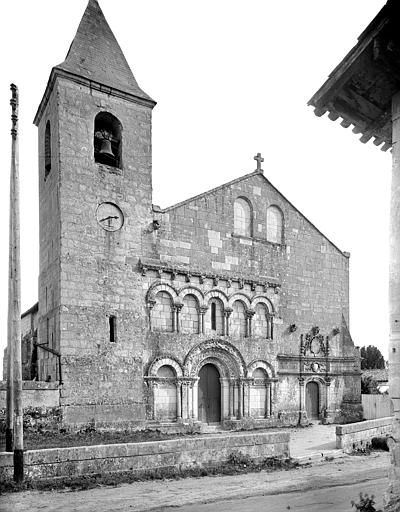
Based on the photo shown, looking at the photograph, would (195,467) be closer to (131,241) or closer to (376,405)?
(131,241)

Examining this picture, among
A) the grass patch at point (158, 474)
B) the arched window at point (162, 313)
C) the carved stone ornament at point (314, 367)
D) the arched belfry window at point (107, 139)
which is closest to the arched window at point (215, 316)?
the arched window at point (162, 313)

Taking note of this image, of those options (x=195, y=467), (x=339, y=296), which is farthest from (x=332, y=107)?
(x=339, y=296)

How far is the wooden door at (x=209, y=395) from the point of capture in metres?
22.8

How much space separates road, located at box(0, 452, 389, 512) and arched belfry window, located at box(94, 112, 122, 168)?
1258cm

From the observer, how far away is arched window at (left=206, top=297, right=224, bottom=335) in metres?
23.1

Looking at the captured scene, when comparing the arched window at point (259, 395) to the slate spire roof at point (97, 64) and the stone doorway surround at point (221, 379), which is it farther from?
the slate spire roof at point (97, 64)

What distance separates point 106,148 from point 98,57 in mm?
4021

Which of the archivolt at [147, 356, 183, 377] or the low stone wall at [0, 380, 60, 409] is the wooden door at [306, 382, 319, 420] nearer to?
the archivolt at [147, 356, 183, 377]

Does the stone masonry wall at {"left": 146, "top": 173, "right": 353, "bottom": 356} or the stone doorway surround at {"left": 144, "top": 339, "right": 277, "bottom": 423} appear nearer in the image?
the stone doorway surround at {"left": 144, "top": 339, "right": 277, "bottom": 423}

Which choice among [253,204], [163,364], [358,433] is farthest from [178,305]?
[358,433]

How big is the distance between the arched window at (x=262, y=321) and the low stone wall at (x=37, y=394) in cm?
962

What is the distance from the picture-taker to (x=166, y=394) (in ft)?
70.2

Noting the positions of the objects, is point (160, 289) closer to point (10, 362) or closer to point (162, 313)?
point (162, 313)

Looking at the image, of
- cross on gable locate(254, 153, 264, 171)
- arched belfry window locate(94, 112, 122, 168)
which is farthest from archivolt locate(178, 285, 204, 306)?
cross on gable locate(254, 153, 264, 171)
